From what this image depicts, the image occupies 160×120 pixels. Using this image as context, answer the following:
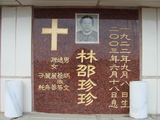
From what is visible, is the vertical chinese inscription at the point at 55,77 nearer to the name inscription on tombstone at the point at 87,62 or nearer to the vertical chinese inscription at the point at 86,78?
the name inscription on tombstone at the point at 87,62

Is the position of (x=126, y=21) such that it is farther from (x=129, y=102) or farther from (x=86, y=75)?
(x=129, y=102)

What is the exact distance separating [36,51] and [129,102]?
2.37m

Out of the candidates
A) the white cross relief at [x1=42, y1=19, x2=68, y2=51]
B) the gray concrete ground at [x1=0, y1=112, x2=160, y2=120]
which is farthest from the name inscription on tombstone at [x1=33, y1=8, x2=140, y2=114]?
the gray concrete ground at [x1=0, y1=112, x2=160, y2=120]

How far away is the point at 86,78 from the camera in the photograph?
13.4 ft

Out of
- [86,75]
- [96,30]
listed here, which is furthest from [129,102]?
[96,30]

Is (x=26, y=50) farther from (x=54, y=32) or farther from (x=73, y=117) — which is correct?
(x=73, y=117)

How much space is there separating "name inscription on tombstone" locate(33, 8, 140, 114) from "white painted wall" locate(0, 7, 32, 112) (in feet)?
0.57

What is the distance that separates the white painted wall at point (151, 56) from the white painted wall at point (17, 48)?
2580 millimetres

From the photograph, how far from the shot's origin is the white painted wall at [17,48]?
13.3 feet

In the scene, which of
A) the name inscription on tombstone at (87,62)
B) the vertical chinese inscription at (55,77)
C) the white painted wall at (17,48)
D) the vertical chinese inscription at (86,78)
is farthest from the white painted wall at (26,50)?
the vertical chinese inscription at (86,78)

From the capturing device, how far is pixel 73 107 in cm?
408

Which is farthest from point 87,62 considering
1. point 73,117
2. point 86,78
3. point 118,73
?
point 73,117

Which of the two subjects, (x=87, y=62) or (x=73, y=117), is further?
(x=87, y=62)

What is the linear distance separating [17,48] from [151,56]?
301cm
